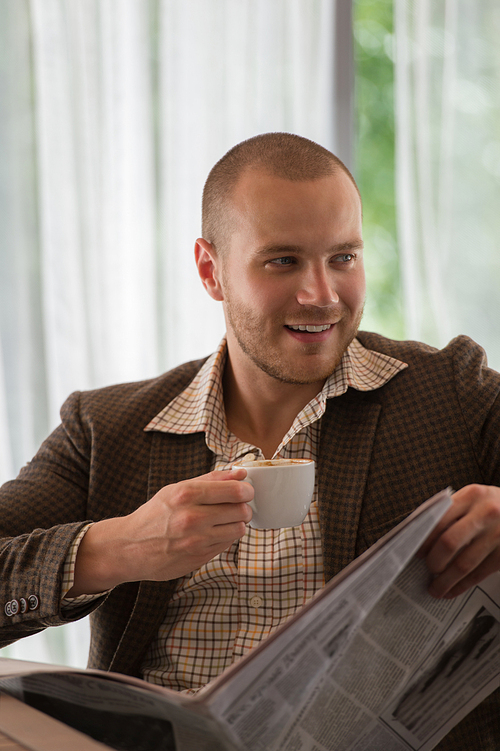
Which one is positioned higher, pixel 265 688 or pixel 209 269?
pixel 209 269

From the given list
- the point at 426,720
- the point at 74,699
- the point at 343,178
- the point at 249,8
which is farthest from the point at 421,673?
the point at 249,8

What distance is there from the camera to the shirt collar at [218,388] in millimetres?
1148

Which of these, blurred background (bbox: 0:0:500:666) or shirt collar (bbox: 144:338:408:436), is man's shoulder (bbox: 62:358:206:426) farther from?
blurred background (bbox: 0:0:500:666)

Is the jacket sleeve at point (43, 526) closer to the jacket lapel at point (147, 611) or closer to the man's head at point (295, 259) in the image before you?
the jacket lapel at point (147, 611)

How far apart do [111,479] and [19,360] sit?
0.84 metres

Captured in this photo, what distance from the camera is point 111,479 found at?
46.2 inches

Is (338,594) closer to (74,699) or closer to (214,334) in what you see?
(74,699)

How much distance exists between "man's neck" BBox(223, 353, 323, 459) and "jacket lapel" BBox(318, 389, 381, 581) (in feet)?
0.40

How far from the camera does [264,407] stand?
130 centimetres

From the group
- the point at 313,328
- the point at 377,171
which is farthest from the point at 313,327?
the point at 377,171

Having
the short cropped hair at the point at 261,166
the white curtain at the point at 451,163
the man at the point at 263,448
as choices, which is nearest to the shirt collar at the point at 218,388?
the man at the point at 263,448

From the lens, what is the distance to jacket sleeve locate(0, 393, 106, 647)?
0.96 meters

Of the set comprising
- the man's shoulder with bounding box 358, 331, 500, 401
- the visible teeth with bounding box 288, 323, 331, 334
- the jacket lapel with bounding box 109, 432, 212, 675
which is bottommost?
the jacket lapel with bounding box 109, 432, 212, 675

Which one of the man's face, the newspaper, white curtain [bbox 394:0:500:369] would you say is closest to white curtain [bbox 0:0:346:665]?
white curtain [bbox 394:0:500:369]
